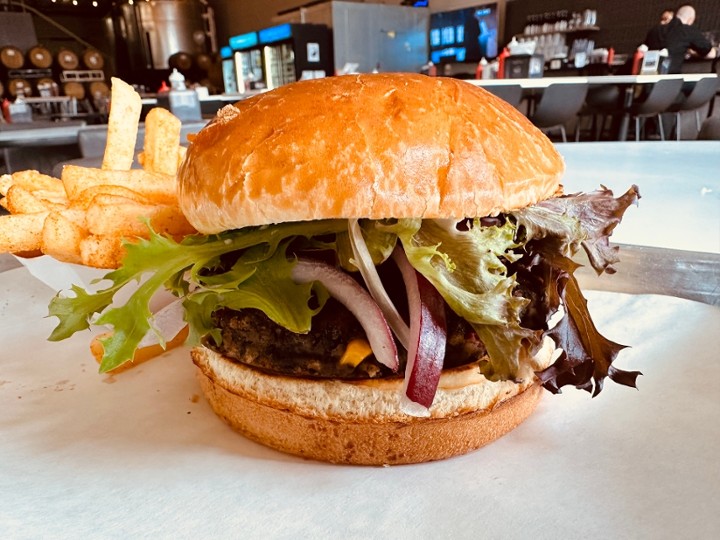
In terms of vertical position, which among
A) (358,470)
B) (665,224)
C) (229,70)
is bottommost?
(358,470)

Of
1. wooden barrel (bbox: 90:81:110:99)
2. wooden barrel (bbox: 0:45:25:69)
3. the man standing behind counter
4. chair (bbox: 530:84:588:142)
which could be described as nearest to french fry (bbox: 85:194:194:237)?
chair (bbox: 530:84:588:142)

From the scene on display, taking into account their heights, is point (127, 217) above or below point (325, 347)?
above

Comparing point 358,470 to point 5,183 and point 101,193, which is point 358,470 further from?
point 5,183

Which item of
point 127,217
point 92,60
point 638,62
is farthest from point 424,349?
point 92,60

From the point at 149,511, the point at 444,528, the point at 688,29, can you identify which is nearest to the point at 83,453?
the point at 149,511

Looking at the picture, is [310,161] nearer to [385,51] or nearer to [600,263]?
[600,263]

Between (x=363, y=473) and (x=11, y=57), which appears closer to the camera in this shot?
(x=363, y=473)

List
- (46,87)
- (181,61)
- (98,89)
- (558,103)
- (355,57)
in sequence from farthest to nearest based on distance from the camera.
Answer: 1. (181,61)
2. (98,89)
3. (46,87)
4. (355,57)
5. (558,103)

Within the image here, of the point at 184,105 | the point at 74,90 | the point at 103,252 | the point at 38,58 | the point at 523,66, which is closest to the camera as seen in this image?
the point at 103,252

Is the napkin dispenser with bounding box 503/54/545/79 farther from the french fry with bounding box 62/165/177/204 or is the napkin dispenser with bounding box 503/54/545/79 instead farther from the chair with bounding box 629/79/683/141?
the french fry with bounding box 62/165/177/204
